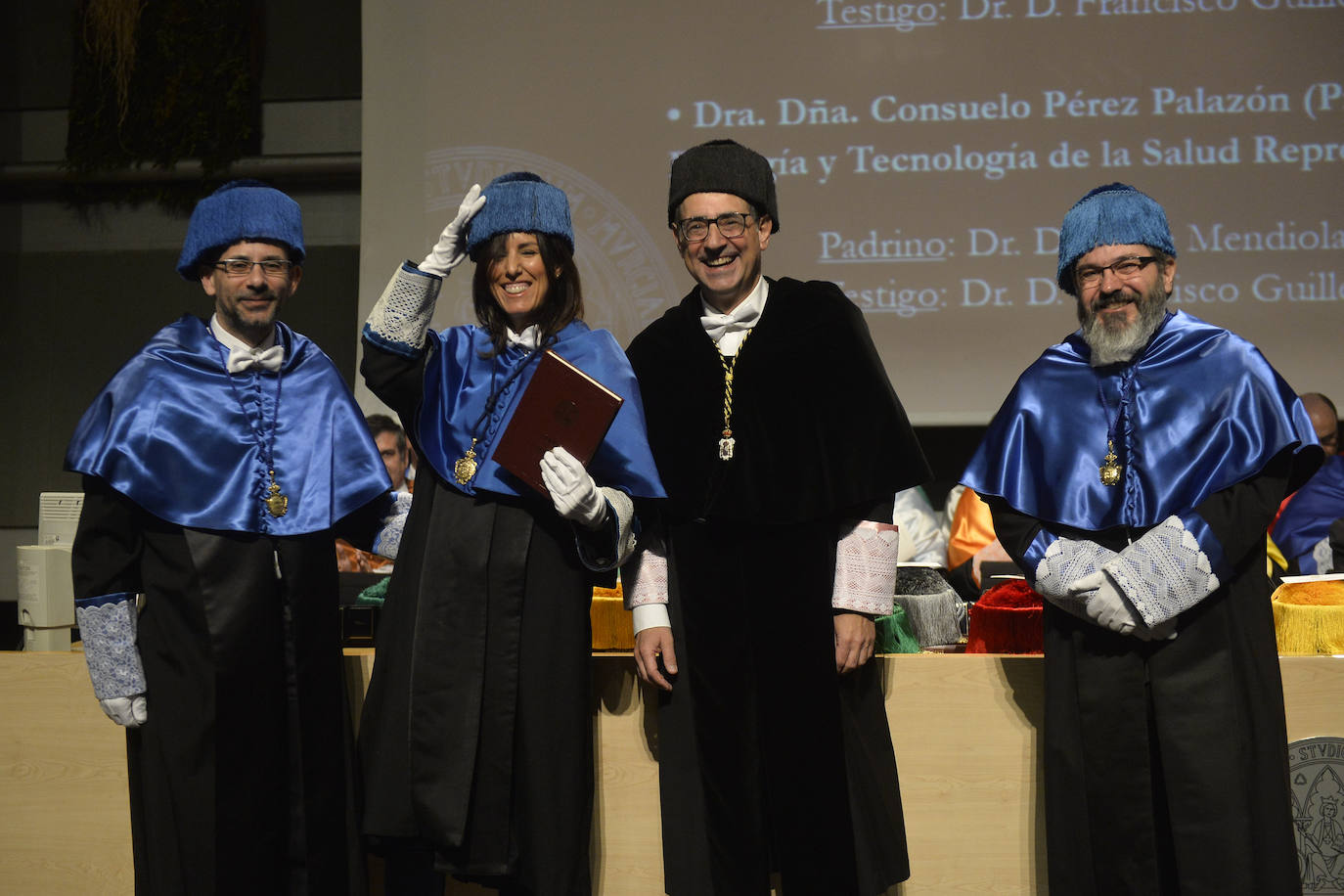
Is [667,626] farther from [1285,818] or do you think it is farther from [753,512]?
[1285,818]

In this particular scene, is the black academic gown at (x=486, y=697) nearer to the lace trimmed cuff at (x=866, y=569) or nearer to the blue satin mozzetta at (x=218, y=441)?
the blue satin mozzetta at (x=218, y=441)

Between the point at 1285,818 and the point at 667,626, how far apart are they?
1.23 meters

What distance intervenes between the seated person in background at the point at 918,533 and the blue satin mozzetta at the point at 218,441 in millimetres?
3724

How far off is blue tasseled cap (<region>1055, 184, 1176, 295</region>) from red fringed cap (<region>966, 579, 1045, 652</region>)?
0.92 meters

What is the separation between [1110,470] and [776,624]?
28.7 inches

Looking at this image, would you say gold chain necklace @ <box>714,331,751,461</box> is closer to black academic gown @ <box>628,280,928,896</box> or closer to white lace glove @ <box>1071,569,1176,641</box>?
black academic gown @ <box>628,280,928,896</box>

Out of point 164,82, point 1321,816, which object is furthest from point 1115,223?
point 164,82

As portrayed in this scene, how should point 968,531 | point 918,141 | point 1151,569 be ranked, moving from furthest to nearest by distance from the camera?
point 918,141 → point 968,531 → point 1151,569

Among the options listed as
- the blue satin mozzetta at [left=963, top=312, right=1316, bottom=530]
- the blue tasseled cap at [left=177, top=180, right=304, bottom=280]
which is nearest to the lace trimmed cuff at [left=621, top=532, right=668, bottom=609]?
the blue satin mozzetta at [left=963, top=312, right=1316, bottom=530]

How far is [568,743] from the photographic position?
90.6 inches

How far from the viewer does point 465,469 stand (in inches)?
92.3

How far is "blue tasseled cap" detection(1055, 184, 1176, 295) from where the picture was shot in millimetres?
2326

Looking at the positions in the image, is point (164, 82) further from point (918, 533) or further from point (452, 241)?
point (452, 241)

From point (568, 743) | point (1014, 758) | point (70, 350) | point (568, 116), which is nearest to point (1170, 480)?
point (1014, 758)
